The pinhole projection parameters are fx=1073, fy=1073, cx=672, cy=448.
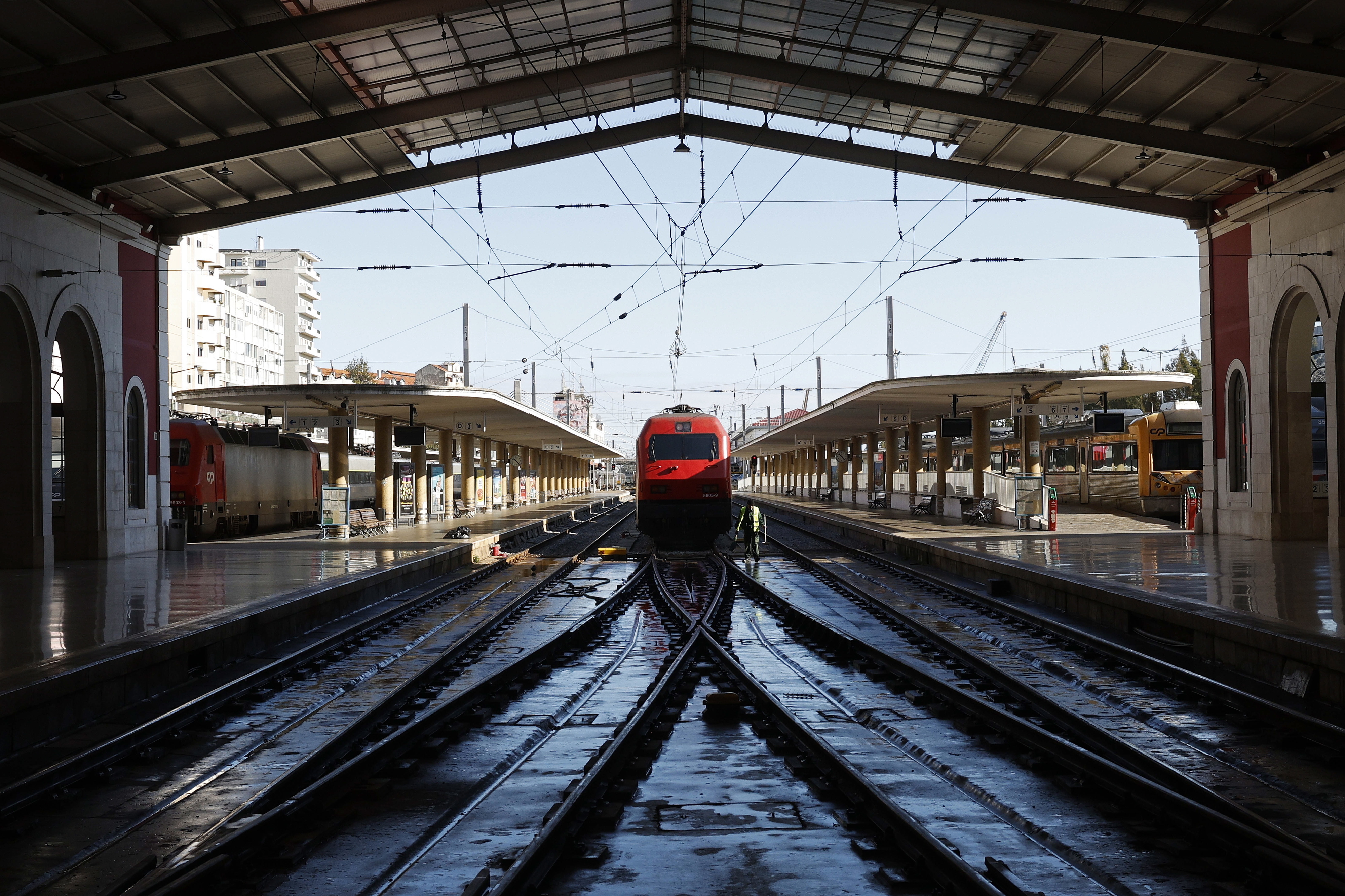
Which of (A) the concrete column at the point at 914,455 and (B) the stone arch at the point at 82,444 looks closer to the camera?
(B) the stone arch at the point at 82,444

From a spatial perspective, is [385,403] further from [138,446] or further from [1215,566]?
[1215,566]

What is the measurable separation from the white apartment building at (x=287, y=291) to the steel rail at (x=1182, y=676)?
87942 millimetres

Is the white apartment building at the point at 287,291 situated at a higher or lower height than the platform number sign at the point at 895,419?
higher

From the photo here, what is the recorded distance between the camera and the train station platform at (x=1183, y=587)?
8.73 m

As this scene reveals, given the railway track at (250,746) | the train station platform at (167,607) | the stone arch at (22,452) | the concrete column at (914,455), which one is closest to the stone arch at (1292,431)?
the railway track at (250,746)

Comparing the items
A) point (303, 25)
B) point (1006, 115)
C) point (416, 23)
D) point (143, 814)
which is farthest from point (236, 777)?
point (1006, 115)

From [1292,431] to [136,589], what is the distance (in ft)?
62.2

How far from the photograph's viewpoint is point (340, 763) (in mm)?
6535

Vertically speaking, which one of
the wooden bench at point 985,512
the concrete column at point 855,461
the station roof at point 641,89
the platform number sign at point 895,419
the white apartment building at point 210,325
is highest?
the white apartment building at point 210,325

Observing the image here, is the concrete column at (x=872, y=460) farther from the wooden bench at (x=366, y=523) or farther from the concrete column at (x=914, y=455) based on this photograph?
the wooden bench at (x=366, y=523)

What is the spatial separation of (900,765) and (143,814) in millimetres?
4232

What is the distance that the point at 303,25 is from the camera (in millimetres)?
14555

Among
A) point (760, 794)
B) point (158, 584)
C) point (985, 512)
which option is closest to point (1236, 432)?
point (985, 512)

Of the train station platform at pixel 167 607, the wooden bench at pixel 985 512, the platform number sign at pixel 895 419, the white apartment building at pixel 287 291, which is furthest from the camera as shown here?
the white apartment building at pixel 287 291
